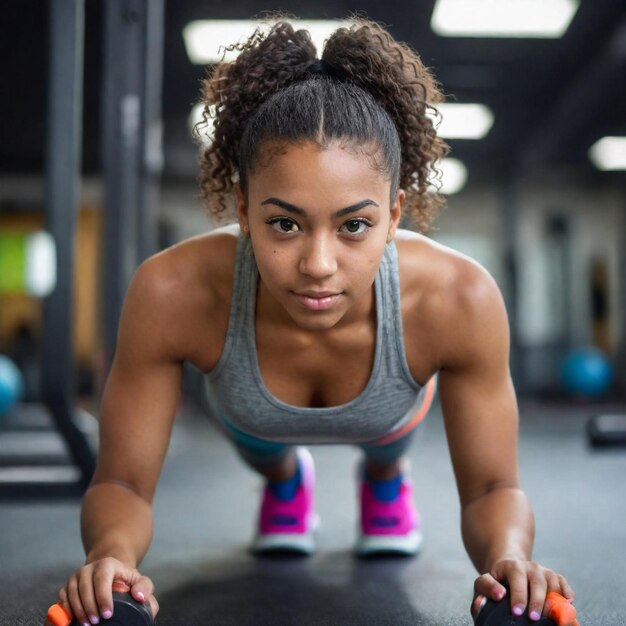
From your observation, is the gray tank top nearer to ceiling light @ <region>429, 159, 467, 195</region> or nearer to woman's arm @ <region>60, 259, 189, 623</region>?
woman's arm @ <region>60, 259, 189, 623</region>

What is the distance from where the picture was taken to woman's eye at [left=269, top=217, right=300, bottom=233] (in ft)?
2.84

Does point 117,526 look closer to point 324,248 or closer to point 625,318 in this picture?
point 324,248

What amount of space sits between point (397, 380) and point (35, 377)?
19.5 feet

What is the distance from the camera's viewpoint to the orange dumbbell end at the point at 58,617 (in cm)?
78

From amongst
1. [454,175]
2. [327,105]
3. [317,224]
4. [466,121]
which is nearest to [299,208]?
[317,224]

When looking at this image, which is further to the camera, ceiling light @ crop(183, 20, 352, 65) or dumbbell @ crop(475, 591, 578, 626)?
ceiling light @ crop(183, 20, 352, 65)

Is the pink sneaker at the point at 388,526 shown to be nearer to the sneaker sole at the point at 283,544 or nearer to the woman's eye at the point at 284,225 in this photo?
the sneaker sole at the point at 283,544

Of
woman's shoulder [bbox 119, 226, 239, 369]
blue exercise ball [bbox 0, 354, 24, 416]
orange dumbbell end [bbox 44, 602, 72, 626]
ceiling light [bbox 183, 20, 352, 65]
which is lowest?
blue exercise ball [bbox 0, 354, 24, 416]

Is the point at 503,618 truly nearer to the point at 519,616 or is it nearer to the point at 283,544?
the point at 519,616

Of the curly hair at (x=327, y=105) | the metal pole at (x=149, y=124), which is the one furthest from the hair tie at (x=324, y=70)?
the metal pole at (x=149, y=124)

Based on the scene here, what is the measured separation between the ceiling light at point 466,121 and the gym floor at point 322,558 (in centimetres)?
330

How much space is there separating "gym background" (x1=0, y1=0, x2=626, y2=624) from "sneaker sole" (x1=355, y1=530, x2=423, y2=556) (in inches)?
3.5

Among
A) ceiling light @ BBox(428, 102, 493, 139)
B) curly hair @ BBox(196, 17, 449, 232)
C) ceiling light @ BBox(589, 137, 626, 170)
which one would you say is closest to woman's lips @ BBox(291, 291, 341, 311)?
curly hair @ BBox(196, 17, 449, 232)

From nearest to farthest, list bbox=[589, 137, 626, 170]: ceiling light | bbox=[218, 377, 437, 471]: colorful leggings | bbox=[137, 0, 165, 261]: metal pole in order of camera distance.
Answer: bbox=[218, 377, 437, 471]: colorful leggings, bbox=[137, 0, 165, 261]: metal pole, bbox=[589, 137, 626, 170]: ceiling light
